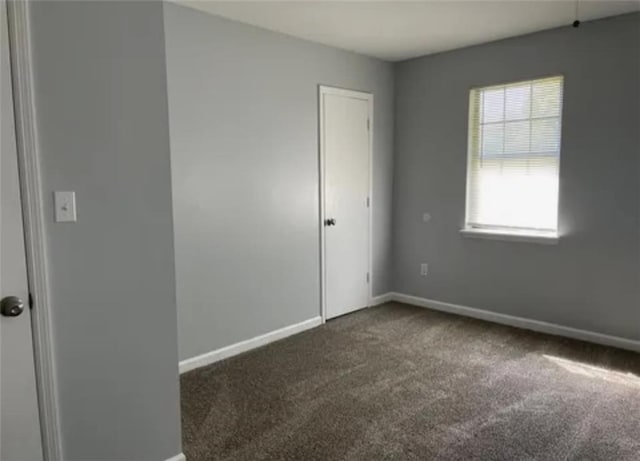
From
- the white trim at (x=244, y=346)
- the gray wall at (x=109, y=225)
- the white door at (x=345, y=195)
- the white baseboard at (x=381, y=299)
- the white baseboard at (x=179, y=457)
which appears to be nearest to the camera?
the gray wall at (x=109, y=225)

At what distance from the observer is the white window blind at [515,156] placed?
12.5 ft

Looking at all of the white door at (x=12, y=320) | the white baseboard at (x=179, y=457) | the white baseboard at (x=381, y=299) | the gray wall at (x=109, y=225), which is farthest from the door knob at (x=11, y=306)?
the white baseboard at (x=381, y=299)

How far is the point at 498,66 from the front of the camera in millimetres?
4031

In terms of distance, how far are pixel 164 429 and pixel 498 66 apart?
377 centimetres

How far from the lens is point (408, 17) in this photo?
132 inches

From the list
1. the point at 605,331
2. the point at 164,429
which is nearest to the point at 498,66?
the point at 605,331

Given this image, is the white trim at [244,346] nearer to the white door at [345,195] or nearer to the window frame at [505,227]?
the white door at [345,195]

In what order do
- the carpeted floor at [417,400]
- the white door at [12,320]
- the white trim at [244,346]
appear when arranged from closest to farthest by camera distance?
1. the white door at [12,320]
2. the carpeted floor at [417,400]
3. the white trim at [244,346]

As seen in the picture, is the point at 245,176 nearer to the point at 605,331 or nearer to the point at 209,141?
the point at 209,141

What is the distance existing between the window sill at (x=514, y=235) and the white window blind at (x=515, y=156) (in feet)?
0.15

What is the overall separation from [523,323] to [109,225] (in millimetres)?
3554

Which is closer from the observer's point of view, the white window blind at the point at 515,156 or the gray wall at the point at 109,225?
the gray wall at the point at 109,225

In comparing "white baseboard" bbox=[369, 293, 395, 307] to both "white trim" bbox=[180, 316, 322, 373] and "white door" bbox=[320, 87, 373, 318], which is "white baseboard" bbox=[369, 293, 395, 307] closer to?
"white door" bbox=[320, 87, 373, 318]

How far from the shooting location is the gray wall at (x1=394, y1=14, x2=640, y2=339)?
346 centimetres
